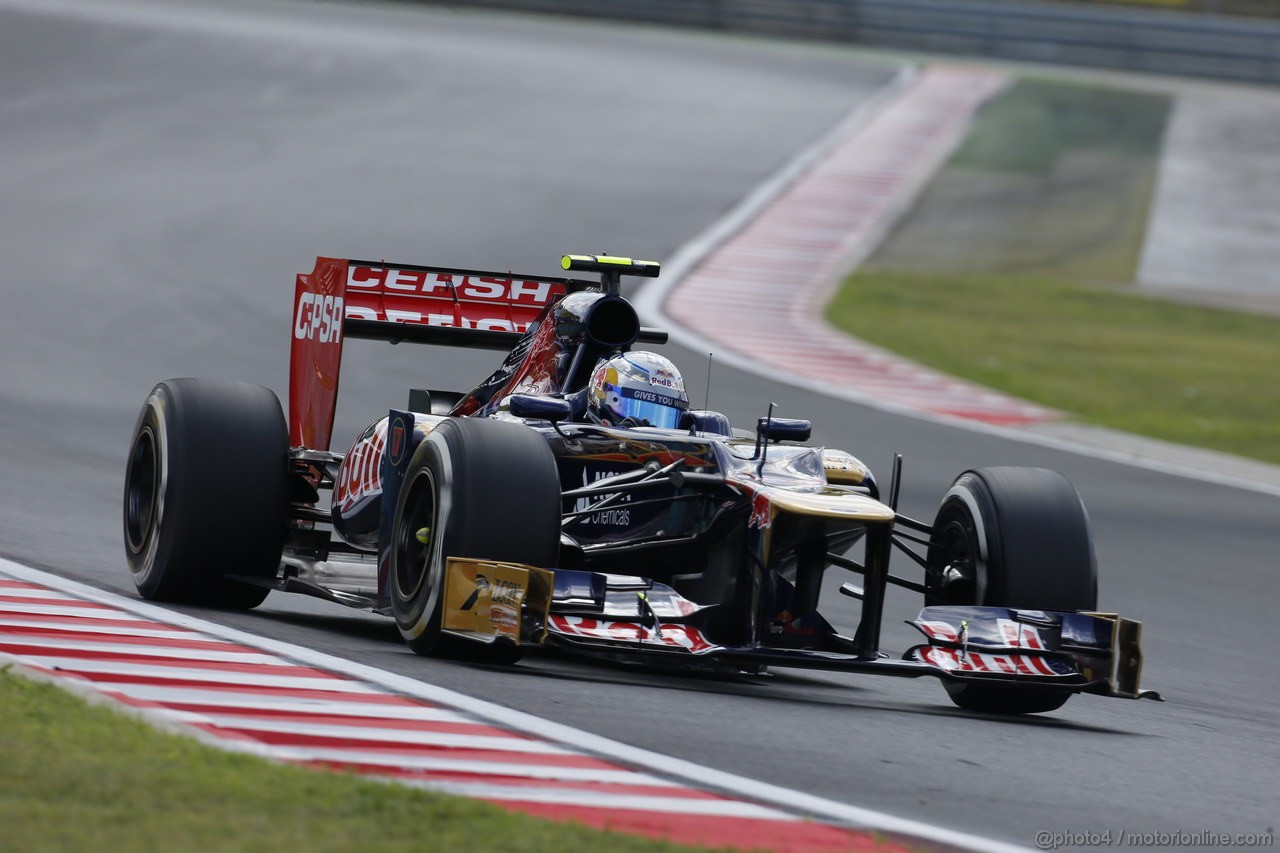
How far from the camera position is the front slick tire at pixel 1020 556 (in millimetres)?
8273

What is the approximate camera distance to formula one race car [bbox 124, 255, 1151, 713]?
7.64m

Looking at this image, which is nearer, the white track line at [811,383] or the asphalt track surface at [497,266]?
the asphalt track surface at [497,266]

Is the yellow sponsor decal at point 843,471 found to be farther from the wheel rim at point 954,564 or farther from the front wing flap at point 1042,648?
the front wing flap at point 1042,648

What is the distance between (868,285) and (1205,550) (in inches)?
427

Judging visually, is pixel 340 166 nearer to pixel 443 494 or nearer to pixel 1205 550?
pixel 1205 550

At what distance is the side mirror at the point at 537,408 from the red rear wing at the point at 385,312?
6.25 feet

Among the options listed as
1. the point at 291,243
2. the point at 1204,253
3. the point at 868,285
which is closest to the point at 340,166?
the point at 291,243

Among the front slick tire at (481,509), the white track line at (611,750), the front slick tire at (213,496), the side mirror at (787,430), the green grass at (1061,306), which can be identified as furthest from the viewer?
the green grass at (1061,306)

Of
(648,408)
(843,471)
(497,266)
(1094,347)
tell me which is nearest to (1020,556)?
(843,471)

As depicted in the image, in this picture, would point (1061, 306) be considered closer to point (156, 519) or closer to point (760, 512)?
point (156, 519)

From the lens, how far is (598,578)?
771 centimetres

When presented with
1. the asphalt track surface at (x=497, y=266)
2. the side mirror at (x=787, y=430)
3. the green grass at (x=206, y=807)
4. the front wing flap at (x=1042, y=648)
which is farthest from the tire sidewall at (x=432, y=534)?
the green grass at (x=206, y=807)

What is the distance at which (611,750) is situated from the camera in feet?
20.3

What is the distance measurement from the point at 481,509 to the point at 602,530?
0.95 m
